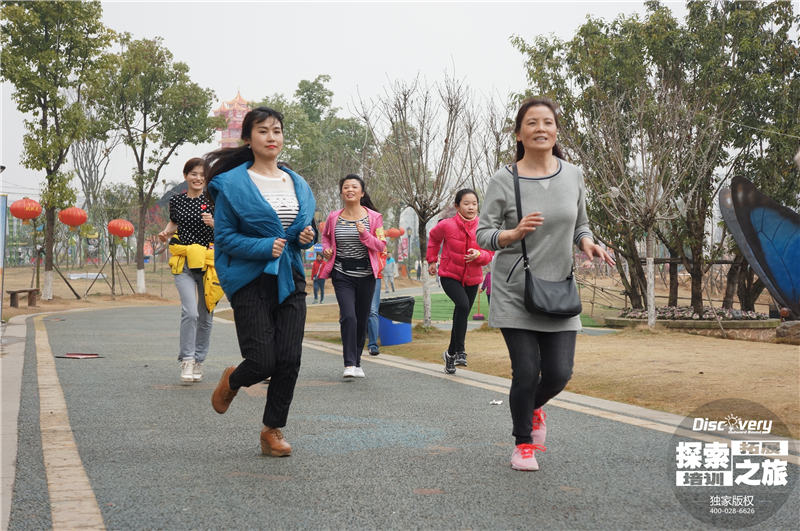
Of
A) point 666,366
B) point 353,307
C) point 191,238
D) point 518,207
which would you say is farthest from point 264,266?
point 666,366

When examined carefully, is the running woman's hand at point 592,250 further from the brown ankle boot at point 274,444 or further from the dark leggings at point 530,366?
the brown ankle boot at point 274,444

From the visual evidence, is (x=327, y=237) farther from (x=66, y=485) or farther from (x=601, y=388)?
(x=66, y=485)

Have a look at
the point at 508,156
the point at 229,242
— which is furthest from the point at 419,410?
the point at 508,156

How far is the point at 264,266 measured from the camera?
4492 mm

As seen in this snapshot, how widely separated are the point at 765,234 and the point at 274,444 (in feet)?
30.5

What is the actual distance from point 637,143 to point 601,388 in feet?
33.5

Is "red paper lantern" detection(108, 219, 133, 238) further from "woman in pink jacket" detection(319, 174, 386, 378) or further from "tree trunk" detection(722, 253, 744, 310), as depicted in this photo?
"woman in pink jacket" detection(319, 174, 386, 378)

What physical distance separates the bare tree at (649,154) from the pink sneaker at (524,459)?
992 cm

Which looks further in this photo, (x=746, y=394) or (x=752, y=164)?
(x=752, y=164)

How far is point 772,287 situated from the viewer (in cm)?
1168

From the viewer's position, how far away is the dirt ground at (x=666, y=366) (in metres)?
6.14

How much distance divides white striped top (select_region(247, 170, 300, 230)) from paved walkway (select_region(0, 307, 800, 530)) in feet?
4.28

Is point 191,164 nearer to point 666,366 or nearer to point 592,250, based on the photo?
point 592,250

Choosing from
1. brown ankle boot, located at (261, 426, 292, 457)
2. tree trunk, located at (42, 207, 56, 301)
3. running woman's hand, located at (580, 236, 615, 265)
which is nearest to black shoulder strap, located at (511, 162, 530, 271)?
running woman's hand, located at (580, 236, 615, 265)
